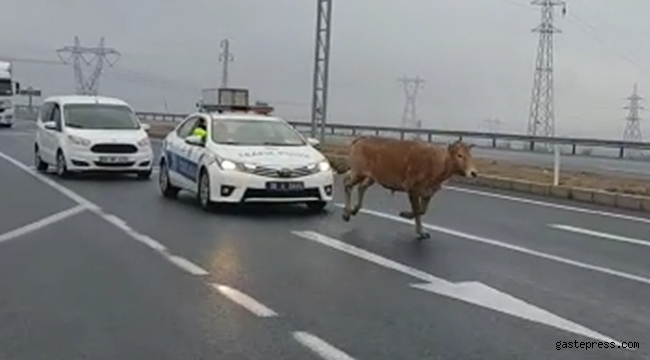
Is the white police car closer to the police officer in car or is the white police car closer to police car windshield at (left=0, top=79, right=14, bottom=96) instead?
the police officer in car

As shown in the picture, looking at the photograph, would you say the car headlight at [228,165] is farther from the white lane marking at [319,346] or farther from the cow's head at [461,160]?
the white lane marking at [319,346]

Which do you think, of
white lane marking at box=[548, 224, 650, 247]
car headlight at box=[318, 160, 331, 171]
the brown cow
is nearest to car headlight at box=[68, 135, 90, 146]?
car headlight at box=[318, 160, 331, 171]

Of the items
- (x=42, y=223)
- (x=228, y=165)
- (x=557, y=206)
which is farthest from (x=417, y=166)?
(x=557, y=206)

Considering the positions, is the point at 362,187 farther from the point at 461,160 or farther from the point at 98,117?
the point at 98,117

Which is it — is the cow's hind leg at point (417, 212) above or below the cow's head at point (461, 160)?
below

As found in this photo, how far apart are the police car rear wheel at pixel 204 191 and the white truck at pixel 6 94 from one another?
40.6m

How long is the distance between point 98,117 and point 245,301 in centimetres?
1489

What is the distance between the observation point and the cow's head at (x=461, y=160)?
12.2 m

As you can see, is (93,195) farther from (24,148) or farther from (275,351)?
(24,148)

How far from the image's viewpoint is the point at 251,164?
14383 mm

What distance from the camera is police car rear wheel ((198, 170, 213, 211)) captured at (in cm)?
1473

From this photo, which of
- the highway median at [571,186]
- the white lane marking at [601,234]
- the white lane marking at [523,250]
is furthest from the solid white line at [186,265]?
the highway median at [571,186]

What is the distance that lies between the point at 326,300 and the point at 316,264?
1883mm

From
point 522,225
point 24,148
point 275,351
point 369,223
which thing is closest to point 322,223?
point 369,223
